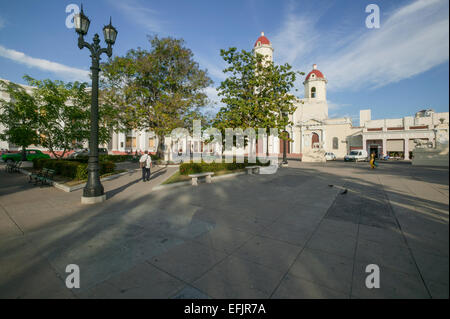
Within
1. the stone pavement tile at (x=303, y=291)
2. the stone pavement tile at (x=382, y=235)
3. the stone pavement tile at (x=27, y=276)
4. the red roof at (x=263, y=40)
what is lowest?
the stone pavement tile at (x=27, y=276)

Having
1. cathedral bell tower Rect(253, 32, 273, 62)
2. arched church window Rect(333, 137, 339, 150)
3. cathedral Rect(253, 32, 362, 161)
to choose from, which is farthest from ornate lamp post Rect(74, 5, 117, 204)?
arched church window Rect(333, 137, 339, 150)

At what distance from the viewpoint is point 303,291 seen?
2539 millimetres

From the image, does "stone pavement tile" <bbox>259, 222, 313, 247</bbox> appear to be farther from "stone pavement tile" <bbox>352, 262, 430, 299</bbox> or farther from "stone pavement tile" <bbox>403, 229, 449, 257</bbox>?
"stone pavement tile" <bbox>403, 229, 449, 257</bbox>

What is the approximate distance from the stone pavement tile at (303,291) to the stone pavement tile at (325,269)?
0.29 feet

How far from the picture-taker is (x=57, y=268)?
10.3 feet

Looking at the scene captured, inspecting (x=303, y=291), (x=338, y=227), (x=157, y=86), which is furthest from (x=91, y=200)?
(x=157, y=86)

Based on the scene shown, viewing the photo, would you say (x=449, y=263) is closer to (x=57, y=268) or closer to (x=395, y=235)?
(x=395, y=235)

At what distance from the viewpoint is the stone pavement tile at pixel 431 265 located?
56.7 inches

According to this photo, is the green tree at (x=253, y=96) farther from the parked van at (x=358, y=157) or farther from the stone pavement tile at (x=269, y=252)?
the parked van at (x=358, y=157)

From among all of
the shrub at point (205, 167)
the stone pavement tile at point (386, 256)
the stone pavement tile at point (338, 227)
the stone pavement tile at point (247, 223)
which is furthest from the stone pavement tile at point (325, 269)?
the shrub at point (205, 167)

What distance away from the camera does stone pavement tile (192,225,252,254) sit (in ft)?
12.2
